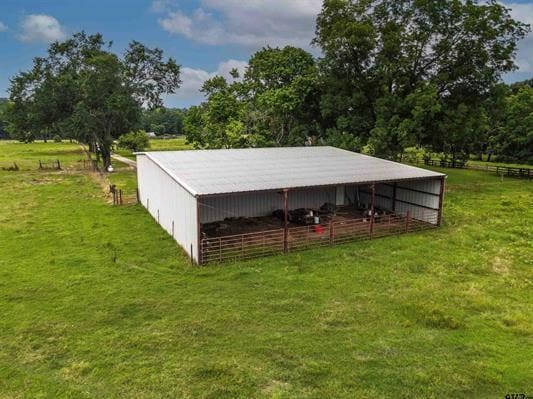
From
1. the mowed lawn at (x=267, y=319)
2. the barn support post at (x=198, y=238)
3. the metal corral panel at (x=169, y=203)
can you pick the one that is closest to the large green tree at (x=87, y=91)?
the metal corral panel at (x=169, y=203)

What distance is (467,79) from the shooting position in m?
26.9

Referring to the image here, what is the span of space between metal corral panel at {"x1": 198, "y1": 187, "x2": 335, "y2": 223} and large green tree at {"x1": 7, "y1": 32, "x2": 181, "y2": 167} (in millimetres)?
20762

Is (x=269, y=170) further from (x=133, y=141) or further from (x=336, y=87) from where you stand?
(x=133, y=141)

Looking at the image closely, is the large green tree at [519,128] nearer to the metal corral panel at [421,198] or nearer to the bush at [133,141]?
the metal corral panel at [421,198]

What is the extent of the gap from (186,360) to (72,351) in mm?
2395

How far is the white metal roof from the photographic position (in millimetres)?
14438

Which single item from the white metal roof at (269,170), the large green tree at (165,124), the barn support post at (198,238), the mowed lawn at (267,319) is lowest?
the mowed lawn at (267,319)

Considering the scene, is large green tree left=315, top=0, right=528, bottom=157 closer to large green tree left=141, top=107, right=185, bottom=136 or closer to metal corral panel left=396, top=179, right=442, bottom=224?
metal corral panel left=396, top=179, right=442, bottom=224

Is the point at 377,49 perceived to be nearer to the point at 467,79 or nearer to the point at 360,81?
the point at 360,81

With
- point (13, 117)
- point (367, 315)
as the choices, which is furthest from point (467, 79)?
point (13, 117)

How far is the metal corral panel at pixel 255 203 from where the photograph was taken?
17781 millimetres

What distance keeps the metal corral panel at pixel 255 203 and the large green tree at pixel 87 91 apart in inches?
817

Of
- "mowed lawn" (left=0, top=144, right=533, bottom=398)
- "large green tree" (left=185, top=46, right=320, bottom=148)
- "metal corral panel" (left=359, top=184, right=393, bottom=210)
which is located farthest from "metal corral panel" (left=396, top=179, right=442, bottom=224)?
"large green tree" (left=185, top=46, right=320, bottom=148)

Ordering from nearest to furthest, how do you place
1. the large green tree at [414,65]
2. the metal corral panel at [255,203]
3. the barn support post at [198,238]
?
the barn support post at [198,238] → the metal corral panel at [255,203] → the large green tree at [414,65]
